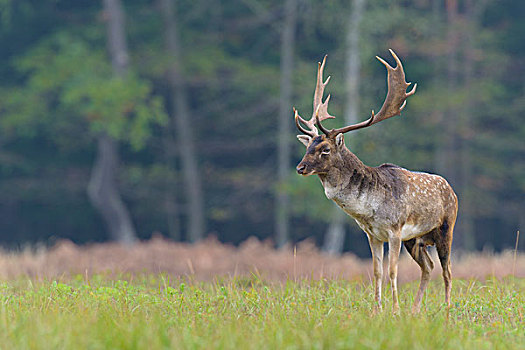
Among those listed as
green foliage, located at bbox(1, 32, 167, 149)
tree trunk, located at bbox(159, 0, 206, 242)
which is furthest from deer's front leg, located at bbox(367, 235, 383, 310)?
tree trunk, located at bbox(159, 0, 206, 242)

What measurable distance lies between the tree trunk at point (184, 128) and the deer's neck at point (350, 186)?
17.3 meters

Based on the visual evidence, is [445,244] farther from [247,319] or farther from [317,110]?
[247,319]

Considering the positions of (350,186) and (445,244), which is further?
(445,244)

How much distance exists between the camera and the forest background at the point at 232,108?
2252cm

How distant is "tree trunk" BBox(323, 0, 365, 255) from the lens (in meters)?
21.4

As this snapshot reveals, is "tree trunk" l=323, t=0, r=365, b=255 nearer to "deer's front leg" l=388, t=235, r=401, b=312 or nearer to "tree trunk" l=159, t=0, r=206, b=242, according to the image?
"tree trunk" l=159, t=0, r=206, b=242

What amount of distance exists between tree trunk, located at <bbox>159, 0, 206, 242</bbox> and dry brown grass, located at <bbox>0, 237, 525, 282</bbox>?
9297 mm

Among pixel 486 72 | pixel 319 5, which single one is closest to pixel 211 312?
pixel 319 5

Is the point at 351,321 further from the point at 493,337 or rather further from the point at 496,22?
the point at 496,22

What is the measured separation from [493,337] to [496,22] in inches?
988

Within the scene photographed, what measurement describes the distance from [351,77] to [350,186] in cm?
1487

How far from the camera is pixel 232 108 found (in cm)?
2702

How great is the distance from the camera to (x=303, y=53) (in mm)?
26469

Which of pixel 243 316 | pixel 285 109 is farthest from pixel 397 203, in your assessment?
pixel 285 109
